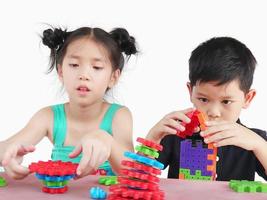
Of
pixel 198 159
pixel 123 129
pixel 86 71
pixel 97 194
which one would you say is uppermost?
pixel 86 71

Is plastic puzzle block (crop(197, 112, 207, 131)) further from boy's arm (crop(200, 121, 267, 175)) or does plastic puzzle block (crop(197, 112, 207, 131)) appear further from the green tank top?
the green tank top

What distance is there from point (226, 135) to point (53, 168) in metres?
0.38

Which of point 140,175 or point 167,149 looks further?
point 167,149

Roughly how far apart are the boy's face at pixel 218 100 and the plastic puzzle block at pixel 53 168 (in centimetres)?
50

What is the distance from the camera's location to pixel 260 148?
3.81 ft

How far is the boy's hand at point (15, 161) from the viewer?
865mm

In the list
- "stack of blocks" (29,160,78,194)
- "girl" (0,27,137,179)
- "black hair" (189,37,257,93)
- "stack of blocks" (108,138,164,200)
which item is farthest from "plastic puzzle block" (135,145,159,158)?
"black hair" (189,37,257,93)

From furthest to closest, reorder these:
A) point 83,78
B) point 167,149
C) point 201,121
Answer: point 167,149, point 83,78, point 201,121

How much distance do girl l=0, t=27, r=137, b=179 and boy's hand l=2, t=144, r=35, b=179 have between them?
0.31 meters

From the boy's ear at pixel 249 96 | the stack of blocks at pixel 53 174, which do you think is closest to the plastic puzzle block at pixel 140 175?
the stack of blocks at pixel 53 174

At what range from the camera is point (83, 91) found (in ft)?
4.04

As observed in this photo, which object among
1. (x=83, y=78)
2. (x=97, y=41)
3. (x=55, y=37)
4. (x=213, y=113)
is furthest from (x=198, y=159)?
(x=55, y=37)

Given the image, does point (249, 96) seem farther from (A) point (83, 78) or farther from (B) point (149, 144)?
(B) point (149, 144)

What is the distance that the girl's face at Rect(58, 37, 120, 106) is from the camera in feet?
3.97
